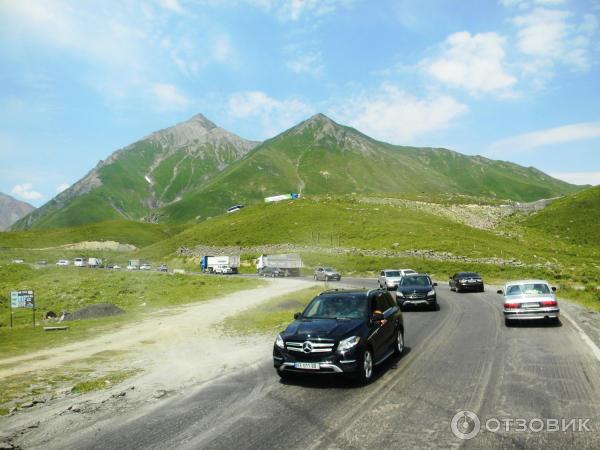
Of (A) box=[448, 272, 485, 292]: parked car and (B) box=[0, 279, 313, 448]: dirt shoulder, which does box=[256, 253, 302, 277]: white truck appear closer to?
(A) box=[448, 272, 485, 292]: parked car

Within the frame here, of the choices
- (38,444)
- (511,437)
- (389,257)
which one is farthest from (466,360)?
(389,257)

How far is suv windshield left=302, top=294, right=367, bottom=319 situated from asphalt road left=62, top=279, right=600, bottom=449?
1.44 m

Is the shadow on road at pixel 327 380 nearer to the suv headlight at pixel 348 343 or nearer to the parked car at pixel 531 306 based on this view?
the suv headlight at pixel 348 343

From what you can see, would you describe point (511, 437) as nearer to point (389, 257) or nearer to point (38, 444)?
point (38, 444)

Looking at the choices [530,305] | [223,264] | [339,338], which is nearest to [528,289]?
[530,305]

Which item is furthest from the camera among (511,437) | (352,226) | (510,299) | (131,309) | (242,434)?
(352,226)

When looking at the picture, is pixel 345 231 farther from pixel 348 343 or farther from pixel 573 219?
pixel 348 343

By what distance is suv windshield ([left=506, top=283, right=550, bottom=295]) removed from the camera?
17.5m

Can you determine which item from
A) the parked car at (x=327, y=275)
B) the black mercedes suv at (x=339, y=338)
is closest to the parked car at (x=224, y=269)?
the parked car at (x=327, y=275)

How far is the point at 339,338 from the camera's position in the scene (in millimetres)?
9281

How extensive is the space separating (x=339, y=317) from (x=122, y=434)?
17.1ft

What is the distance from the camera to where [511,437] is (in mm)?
6277

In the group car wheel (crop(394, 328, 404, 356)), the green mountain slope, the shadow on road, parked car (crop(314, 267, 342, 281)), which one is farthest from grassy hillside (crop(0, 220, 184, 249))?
the shadow on road

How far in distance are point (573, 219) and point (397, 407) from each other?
127389 mm
